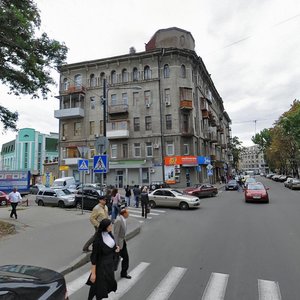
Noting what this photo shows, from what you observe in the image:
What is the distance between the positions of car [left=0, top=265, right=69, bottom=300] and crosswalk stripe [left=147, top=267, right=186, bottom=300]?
2.41m

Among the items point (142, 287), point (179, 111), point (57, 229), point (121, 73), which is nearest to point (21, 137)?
point (121, 73)

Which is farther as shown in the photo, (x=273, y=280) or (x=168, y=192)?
(x=168, y=192)

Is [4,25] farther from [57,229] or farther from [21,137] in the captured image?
[21,137]

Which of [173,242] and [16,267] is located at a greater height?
[16,267]

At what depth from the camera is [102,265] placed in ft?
14.6

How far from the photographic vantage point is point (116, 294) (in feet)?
17.2

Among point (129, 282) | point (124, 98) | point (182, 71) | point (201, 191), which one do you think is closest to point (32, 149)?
point (124, 98)

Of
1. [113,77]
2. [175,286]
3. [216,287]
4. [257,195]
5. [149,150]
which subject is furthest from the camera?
[113,77]

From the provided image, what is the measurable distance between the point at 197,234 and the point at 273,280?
4.91m

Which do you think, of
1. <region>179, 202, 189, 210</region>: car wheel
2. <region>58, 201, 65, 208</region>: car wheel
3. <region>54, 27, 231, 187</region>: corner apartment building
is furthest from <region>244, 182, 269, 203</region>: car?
<region>54, 27, 231, 187</region>: corner apartment building

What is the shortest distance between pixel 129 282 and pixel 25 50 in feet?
29.0

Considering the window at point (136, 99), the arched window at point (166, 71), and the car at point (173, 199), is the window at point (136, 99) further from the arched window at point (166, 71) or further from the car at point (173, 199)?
the car at point (173, 199)

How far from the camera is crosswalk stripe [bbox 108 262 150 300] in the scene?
519 centimetres

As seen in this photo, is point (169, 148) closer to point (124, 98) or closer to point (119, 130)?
point (119, 130)
